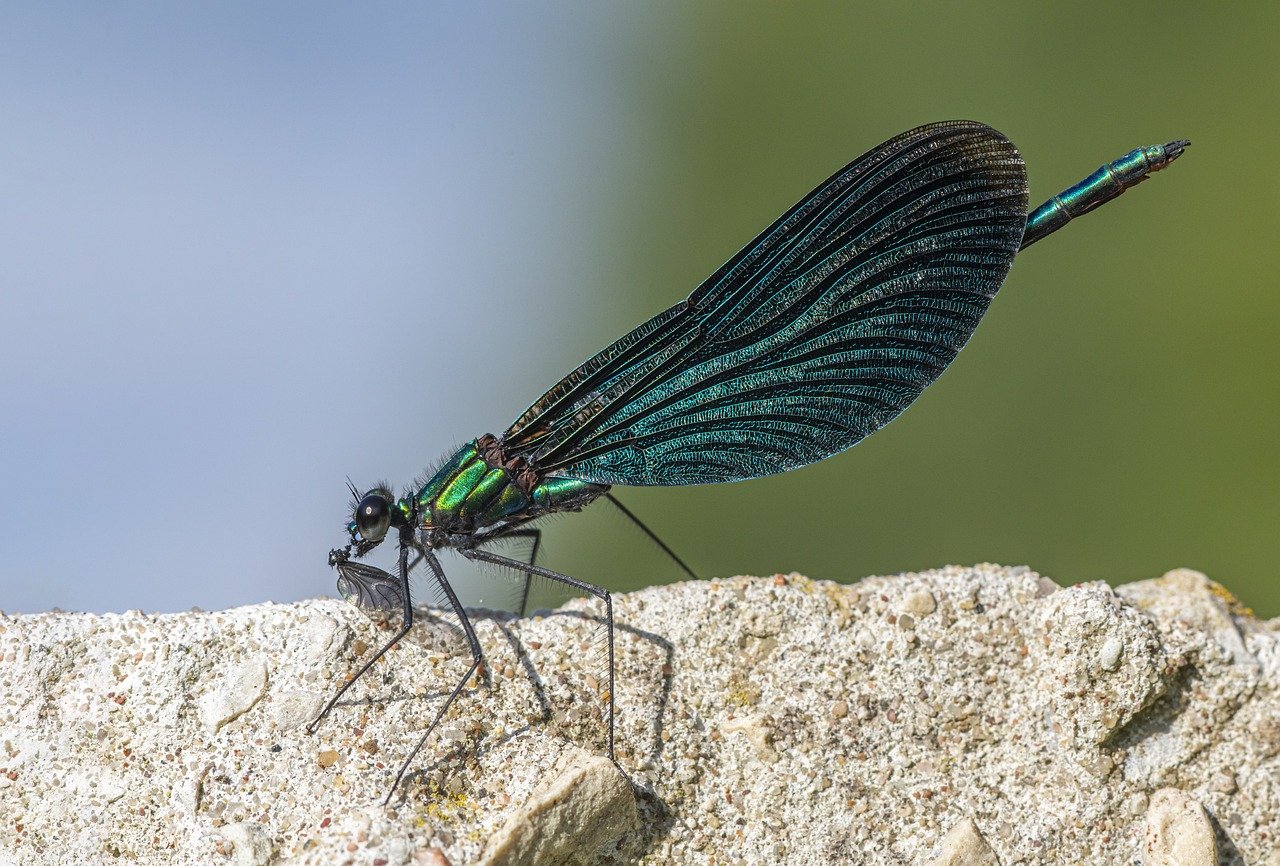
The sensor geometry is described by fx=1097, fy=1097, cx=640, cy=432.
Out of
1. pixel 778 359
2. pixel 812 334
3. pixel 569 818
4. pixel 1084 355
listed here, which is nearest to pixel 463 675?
pixel 569 818

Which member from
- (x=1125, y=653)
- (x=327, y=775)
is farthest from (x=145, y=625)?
(x=1125, y=653)

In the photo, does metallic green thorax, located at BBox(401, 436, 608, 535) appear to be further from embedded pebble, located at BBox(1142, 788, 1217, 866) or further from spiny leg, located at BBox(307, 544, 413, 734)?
embedded pebble, located at BBox(1142, 788, 1217, 866)

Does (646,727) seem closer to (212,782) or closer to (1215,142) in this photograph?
(212,782)

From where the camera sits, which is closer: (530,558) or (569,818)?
(569,818)

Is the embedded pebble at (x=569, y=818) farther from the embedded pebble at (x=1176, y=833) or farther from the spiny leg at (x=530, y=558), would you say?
the embedded pebble at (x=1176, y=833)

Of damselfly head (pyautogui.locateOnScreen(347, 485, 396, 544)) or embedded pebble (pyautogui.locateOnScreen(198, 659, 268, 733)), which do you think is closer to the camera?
embedded pebble (pyautogui.locateOnScreen(198, 659, 268, 733))

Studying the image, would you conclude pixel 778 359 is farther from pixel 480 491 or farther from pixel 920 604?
pixel 480 491

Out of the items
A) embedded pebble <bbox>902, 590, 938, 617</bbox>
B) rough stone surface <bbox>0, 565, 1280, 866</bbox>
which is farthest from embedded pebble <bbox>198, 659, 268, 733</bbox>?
embedded pebble <bbox>902, 590, 938, 617</bbox>

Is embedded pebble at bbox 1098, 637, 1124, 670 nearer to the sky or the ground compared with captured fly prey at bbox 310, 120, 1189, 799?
nearer to the ground
